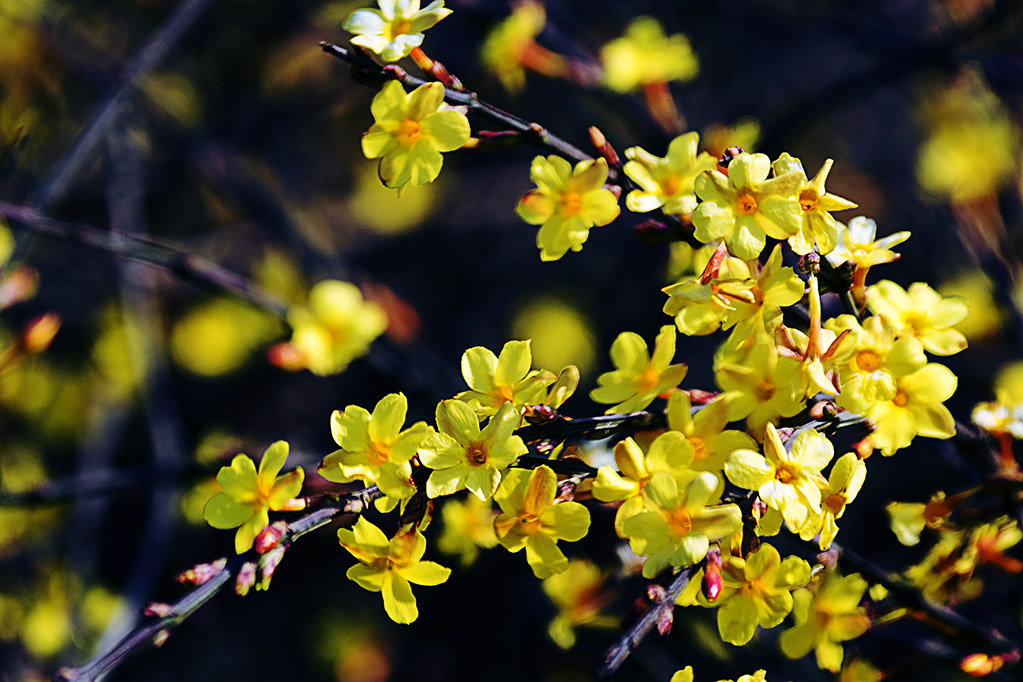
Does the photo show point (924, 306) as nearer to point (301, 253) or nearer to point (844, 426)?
point (844, 426)

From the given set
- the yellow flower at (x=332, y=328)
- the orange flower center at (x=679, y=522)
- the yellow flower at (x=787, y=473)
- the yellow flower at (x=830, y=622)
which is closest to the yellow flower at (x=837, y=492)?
the yellow flower at (x=787, y=473)

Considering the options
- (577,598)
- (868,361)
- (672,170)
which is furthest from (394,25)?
(577,598)

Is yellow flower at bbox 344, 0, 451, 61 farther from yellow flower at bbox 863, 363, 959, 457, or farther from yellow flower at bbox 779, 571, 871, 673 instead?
yellow flower at bbox 779, 571, 871, 673

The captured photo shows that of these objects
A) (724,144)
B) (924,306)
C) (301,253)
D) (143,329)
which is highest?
(924,306)

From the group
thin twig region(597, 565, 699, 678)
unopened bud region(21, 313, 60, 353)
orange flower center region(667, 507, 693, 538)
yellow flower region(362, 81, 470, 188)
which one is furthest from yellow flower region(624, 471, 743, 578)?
unopened bud region(21, 313, 60, 353)

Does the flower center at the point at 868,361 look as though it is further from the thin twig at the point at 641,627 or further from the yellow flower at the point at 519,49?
the yellow flower at the point at 519,49

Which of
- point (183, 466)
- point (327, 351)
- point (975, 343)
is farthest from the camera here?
point (975, 343)

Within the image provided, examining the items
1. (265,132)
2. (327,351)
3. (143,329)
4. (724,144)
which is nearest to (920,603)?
(724,144)
